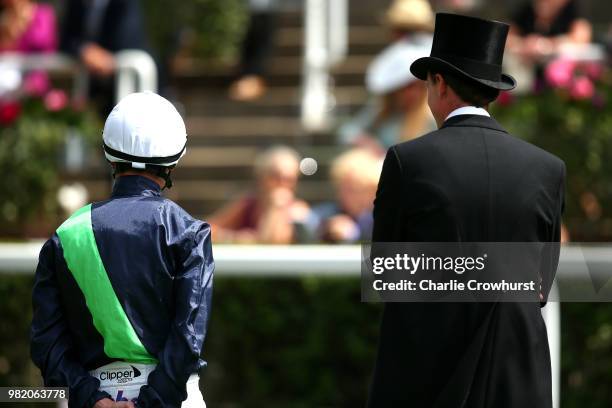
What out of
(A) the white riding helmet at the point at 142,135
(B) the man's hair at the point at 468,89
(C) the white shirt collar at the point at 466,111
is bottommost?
(A) the white riding helmet at the point at 142,135

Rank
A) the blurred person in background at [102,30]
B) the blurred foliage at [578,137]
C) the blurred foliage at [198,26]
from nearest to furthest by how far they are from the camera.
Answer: the blurred foliage at [578,137]
the blurred person in background at [102,30]
the blurred foliage at [198,26]

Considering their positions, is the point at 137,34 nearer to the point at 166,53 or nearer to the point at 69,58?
the point at 69,58

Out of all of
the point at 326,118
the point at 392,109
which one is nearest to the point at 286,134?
the point at 326,118

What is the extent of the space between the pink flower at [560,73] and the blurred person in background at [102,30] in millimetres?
2644

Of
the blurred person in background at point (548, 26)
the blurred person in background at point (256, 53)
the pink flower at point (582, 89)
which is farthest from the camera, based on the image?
the blurred person in background at point (256, 53)

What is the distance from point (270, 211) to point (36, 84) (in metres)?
1.91

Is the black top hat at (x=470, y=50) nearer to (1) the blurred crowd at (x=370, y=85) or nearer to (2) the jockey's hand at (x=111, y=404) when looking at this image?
(2) the jockey's hand at (x=111, y=404)

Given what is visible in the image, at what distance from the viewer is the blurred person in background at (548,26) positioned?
925 centimetres

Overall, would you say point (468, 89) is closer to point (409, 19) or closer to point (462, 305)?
point (462, 305)

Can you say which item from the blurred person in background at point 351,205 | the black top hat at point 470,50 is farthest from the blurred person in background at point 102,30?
the black top hat at point 470,50

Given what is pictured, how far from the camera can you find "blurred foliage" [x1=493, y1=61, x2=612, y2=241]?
836 cm

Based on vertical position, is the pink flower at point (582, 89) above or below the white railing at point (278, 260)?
above

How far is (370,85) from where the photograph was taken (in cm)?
927

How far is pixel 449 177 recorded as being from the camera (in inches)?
173
